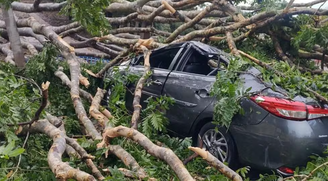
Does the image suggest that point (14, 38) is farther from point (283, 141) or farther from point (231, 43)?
point (283, 141)

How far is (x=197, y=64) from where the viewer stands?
477cm

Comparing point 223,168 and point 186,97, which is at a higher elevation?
point 223,168

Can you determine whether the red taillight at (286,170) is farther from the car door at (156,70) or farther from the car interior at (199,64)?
the car door at (156,70)

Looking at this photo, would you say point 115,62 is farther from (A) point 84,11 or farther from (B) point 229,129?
(B) point 229,129

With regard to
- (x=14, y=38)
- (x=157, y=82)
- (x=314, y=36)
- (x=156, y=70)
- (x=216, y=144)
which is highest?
(x=314, y=36)

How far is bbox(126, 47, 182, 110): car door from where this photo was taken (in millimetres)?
4684

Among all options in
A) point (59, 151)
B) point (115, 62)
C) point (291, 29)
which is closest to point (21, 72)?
point (115, 62)

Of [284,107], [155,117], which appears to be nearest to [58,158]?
[155,117]

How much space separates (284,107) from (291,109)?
0.07 m

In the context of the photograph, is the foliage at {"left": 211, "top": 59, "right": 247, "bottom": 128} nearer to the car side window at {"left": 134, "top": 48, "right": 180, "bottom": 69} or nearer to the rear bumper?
the rear bumper

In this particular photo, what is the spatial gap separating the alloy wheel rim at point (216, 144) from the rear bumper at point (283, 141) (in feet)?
1.11

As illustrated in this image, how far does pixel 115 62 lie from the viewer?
595 centimetres

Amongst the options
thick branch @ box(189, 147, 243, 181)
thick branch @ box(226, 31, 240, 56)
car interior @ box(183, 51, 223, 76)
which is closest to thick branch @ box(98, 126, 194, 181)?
Answer: thick branch @ box(189, 147, 243, 181)

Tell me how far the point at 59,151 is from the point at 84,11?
6.45ft
